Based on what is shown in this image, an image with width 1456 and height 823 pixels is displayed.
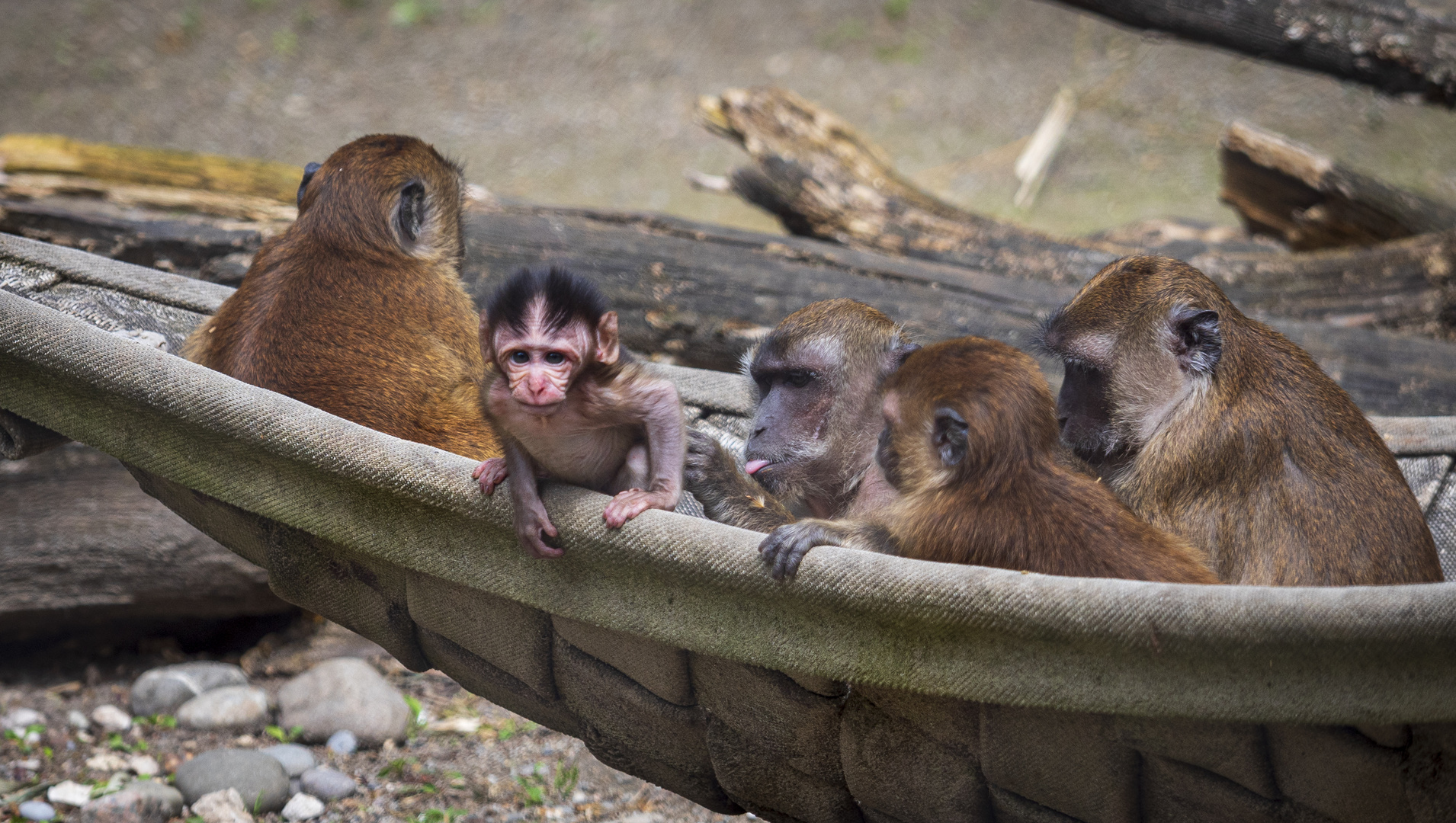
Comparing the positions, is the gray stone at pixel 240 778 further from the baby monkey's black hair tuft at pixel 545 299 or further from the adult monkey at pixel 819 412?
the baby monkey's black hair tuft at pixel 545 299

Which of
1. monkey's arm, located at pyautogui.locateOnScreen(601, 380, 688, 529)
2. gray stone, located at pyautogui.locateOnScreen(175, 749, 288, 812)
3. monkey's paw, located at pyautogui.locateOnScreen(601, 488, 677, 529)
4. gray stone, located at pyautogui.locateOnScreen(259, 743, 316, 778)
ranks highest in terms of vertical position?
monkey's arm, located at pyautogui.locateOnScreen(601, 380, 688, 529)

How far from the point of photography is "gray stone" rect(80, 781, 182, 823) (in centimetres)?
380

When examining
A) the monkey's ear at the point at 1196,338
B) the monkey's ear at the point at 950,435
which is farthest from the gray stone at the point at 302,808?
the monkey's ear at the point at 1196,338

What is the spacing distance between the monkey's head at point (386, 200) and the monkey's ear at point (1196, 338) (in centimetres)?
246

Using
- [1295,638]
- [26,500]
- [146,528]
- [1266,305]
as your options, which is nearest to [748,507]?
[1295,638]

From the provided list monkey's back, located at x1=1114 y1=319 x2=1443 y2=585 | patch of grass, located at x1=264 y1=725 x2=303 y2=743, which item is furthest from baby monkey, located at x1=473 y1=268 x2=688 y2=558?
patch of grass, located at x1=264 y1=725 x2=303 y2=743

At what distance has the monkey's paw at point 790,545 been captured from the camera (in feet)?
7.39

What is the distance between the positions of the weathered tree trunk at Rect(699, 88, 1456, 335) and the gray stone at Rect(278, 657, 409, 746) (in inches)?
144

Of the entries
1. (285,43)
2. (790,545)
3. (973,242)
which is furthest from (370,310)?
(285,43)

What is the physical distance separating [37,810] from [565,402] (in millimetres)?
2745

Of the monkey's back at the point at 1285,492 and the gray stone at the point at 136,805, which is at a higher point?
the monkey's back at the point at 1285,492

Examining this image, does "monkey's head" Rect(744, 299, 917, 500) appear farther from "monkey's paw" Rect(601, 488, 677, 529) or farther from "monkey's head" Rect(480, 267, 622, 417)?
"monkey's head" Rect(480, 267, 622, 417)

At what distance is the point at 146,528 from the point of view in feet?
16.4

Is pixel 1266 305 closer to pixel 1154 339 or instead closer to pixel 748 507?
pixel 1154 339
